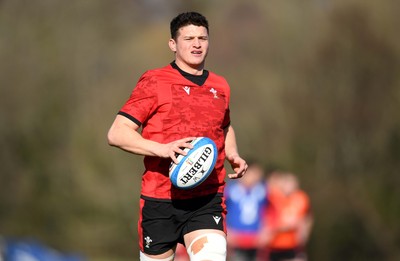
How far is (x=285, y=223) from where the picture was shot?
43.2ft

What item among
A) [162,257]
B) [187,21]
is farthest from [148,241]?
[187,21]

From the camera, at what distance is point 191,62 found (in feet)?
20.8

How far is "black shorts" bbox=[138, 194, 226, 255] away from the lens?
20.8 feet

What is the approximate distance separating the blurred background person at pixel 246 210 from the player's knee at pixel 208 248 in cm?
635

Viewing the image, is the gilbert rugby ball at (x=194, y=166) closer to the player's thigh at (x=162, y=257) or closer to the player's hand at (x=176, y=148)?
the player's hand at (x=176, y=148)

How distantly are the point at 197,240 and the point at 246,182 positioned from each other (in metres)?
6.60

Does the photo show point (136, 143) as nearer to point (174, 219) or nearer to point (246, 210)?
point (174, 219)

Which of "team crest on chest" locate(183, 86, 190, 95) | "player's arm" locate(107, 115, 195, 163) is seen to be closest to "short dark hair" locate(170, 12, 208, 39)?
"team crest on chest" locate(183, 86, 190, 95)

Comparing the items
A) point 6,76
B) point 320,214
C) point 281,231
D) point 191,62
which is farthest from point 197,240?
point 6,76

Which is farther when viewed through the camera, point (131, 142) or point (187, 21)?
point (187, 21)

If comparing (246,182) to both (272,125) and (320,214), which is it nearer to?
(320,214)

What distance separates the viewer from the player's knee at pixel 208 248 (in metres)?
6.13

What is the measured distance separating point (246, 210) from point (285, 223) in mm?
705

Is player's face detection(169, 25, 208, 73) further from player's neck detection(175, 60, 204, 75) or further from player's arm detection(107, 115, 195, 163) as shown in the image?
player's arm detection(107, 115, 195, 163)
